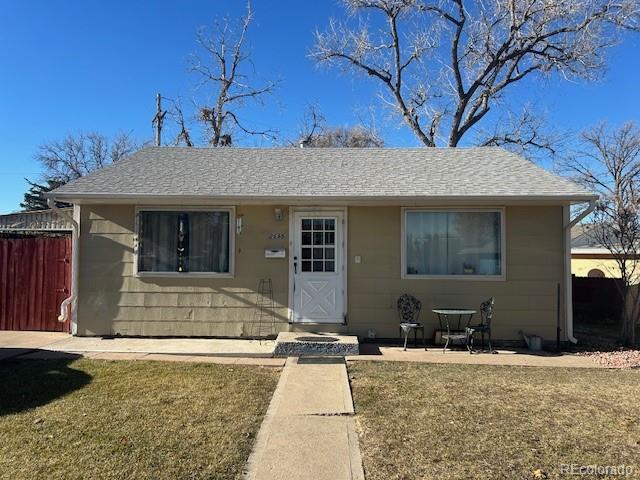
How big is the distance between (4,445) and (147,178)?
568cm

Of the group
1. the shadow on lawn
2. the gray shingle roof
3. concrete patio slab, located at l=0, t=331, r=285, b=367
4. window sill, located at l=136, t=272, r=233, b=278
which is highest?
the gray shingle roof

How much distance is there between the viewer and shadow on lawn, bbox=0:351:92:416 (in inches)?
191

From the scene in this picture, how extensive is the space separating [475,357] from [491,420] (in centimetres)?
301

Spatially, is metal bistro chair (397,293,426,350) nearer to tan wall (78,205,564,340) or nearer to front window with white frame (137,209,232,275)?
tan wall (78,205,564,340)

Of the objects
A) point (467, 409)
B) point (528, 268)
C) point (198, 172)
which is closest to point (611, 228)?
point (528, 268)

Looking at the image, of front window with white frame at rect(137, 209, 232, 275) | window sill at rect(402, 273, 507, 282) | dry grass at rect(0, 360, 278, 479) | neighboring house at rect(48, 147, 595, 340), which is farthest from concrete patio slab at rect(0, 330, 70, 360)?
window sill at rect(402, 273, 507, 282)

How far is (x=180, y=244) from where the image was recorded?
8414mm

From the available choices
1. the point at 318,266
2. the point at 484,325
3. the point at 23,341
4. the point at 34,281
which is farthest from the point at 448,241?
the point at 34,281

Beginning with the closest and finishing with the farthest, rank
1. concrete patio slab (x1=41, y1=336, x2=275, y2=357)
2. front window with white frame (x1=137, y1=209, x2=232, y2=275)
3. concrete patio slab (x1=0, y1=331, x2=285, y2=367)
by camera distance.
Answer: concrete patio slab (x1=0, y1=331, x2=285, y2=367) → concrete patio slab (x1=41, y1=336, x2=275, y2=357) → front window with white frame (x1=137, y1=209, x2=232, y2=275)

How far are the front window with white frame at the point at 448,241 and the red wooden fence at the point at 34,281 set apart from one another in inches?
249

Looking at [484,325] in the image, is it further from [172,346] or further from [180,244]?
[180,244]

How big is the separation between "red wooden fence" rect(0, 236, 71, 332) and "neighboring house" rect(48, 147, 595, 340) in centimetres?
86

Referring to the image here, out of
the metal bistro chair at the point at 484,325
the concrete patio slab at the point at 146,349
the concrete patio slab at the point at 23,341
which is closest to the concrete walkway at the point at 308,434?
the concrete patio slab at the point at 146,349

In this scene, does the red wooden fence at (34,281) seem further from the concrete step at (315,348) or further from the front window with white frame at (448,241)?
the front window with white frame at (448,241)
